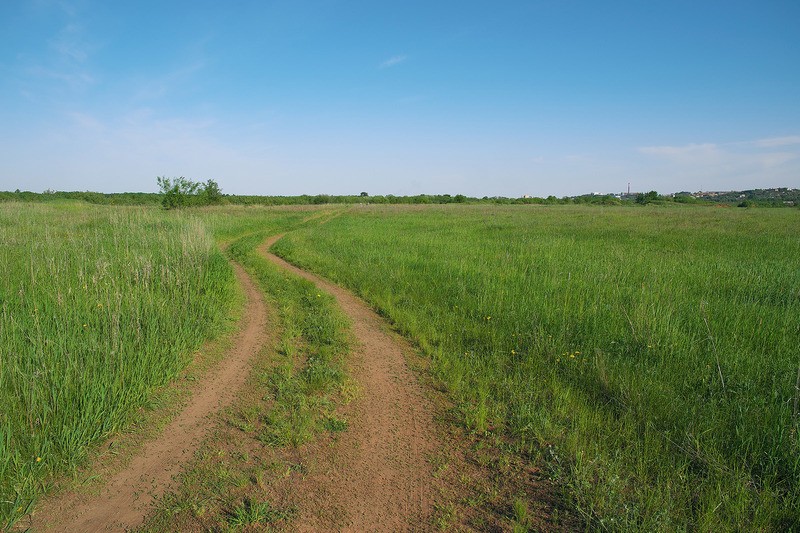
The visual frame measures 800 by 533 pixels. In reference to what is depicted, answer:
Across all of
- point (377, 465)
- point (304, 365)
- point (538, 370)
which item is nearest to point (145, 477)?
point (377, 465)

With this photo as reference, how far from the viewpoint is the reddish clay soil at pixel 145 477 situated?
2939 mm

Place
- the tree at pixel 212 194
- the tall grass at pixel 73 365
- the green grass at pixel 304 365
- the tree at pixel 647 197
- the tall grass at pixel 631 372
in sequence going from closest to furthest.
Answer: the tall grass at pixel 631 372 → the tall grass at pixel 73 365 → the green grass at pixel 304 365 → the tree at pixel 212 194 → the tree at pixel 647 197

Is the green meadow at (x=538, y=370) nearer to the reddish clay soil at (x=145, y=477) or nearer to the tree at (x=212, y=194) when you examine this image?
the reddish clay soil at (x=145, y=477)

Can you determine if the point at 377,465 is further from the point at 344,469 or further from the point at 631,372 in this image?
the point at 631,372

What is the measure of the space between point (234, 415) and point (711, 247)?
1843 centimetres

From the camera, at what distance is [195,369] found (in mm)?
5473

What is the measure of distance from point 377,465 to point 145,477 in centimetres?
197

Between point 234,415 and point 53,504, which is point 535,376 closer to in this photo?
point 234,415

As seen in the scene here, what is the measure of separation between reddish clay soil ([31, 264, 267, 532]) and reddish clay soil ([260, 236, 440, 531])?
1.20m

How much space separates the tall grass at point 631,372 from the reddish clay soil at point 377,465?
0.61 m

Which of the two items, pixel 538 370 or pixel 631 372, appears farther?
pixel 538 370

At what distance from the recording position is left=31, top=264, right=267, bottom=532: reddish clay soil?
2.94 metres

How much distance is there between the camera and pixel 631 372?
5.03 metres

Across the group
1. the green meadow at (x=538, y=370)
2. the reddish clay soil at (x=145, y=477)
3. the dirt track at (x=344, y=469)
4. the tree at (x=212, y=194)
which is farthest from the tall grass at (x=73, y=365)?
the tree at (x=212, y=194)
